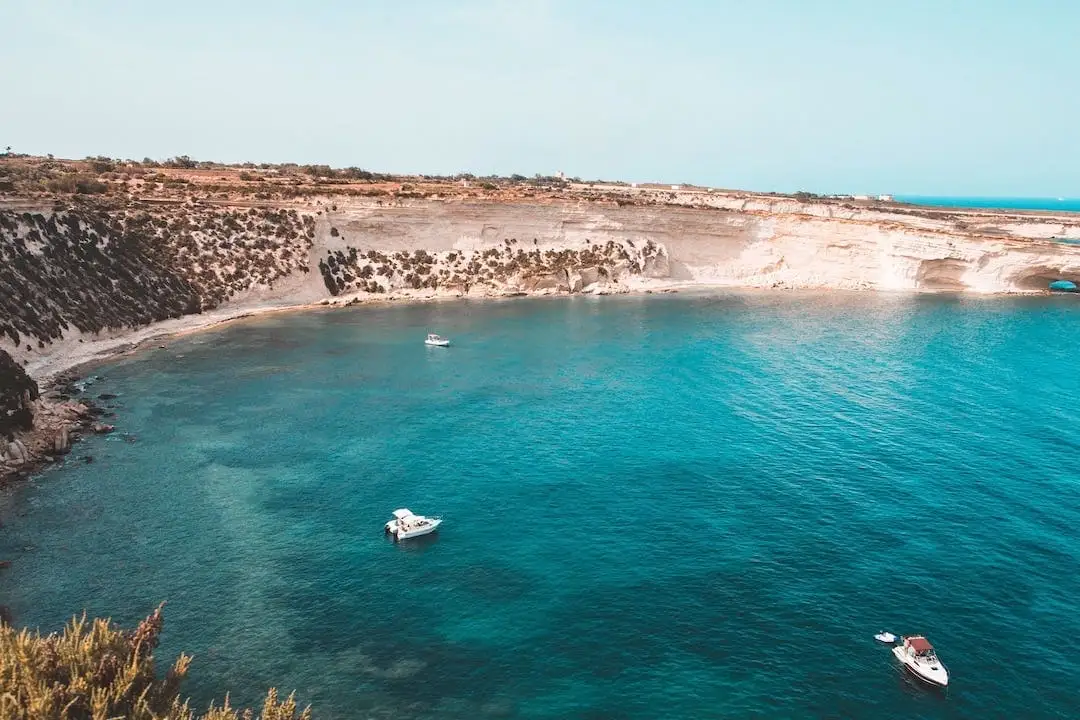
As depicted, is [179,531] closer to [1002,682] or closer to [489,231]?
[1002,682]

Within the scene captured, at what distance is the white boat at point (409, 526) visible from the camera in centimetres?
3944

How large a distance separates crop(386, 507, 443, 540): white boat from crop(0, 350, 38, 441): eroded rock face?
3028 centimetres

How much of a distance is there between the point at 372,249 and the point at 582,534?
92013mm

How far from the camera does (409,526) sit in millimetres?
39594

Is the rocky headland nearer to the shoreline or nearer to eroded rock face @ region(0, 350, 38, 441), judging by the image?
the shoreline

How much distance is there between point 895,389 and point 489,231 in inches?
3128

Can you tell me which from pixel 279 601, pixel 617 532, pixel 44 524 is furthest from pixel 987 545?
pixel 44 524

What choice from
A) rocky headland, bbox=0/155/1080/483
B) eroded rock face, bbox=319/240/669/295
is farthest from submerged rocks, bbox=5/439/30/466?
eroded rock face, bbox=319/240/669/295

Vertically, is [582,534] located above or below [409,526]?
below

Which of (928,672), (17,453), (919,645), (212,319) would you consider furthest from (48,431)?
(928,672)

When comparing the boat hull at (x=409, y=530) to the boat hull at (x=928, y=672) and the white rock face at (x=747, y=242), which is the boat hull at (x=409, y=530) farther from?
the white rock face at (x=747, y=242)

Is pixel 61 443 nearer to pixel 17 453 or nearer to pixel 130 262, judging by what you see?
pixel 17 453

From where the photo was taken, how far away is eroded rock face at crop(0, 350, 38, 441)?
162 feet

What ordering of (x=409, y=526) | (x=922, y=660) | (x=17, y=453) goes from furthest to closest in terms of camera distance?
(x=17, y=453), (x=409, y=526), (x=922, y=660)
